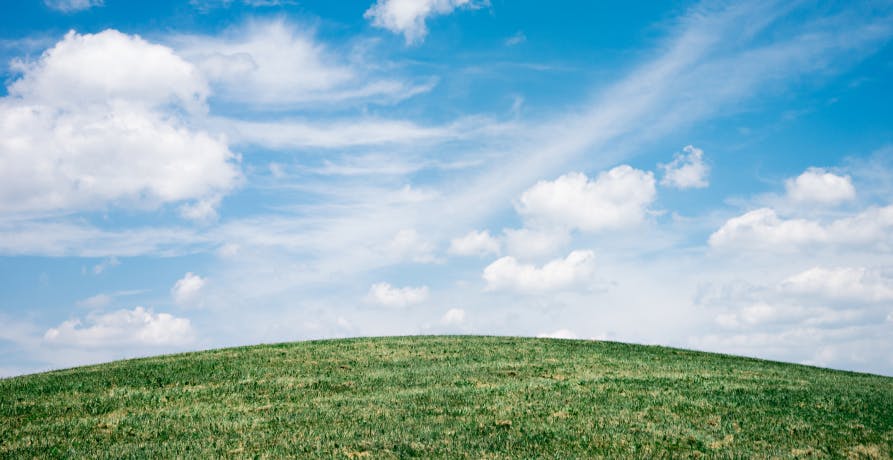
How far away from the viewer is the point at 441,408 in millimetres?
18156

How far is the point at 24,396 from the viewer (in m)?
22.0

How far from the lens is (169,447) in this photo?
15047mm

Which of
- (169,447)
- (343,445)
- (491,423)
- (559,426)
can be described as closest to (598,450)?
(559,426)

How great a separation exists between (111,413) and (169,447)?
17.6 feet

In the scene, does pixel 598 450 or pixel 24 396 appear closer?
pixel 598 450

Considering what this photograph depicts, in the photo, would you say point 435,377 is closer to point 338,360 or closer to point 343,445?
point 338,360

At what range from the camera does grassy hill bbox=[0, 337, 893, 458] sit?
14773 mm

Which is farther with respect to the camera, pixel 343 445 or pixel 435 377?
pixel 435 377

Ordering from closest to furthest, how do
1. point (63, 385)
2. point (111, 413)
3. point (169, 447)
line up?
point (169, 447), point (111, 413), point (63, 385)

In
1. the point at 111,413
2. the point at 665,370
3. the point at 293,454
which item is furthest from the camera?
the point at 665,370

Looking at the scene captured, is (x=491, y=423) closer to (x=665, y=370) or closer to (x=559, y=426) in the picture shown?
(x=559, y=426)

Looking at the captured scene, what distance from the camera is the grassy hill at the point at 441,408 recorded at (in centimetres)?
1477

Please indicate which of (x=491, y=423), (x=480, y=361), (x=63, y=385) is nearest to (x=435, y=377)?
(x=480, y=361)

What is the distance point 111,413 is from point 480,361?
13.6 meters
